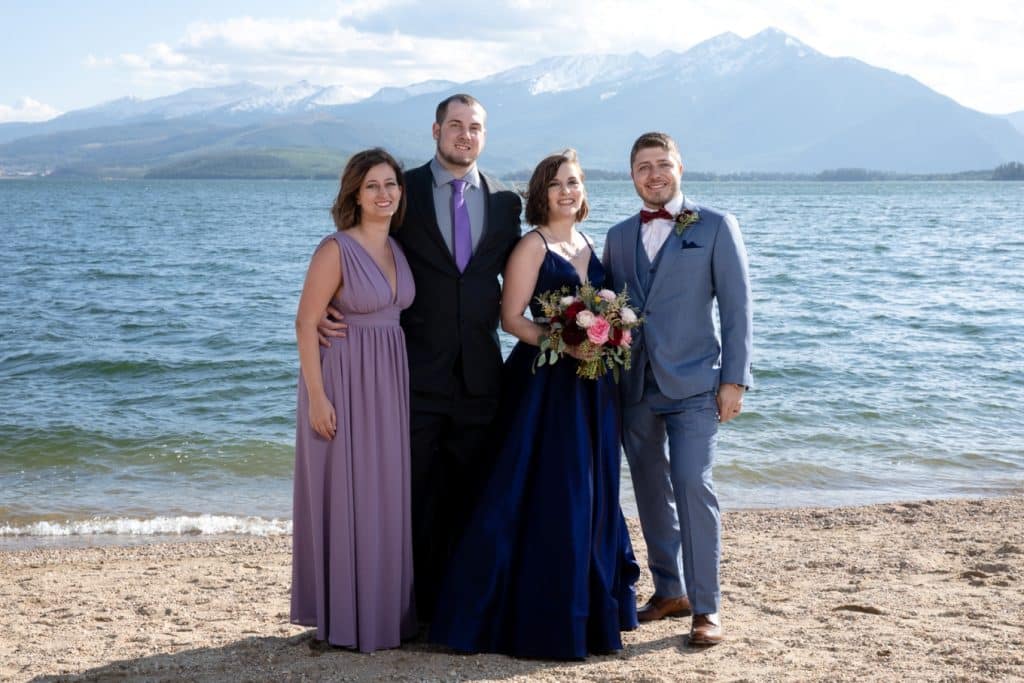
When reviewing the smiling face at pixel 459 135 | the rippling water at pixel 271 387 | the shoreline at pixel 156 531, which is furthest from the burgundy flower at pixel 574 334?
the rippling water at pixel 271 387

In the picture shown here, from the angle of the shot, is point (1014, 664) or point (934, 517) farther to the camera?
point (934, 517)

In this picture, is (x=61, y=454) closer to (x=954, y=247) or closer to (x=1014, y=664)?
(x=1014, y=664)

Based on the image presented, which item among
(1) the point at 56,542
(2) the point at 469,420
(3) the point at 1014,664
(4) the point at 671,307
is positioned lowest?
(1) the point at 56,542

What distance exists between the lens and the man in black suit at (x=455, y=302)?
5.33 m

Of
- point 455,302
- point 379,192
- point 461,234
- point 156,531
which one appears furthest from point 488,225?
point 156,531

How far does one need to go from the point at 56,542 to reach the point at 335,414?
4.60 meters

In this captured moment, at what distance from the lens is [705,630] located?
17.2 ft

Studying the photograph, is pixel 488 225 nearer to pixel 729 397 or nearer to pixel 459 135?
pixel 459 135

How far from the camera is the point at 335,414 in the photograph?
510 cm

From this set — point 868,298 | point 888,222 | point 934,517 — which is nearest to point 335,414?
point 934,517

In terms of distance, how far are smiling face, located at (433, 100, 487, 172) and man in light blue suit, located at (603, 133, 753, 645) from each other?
2.68 feet

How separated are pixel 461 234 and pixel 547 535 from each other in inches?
61.4

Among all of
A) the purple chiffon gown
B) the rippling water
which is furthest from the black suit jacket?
the rippling water

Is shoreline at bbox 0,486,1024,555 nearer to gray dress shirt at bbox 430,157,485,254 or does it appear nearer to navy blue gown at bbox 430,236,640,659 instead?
navy blue gown at bbox 430,236,640,659
